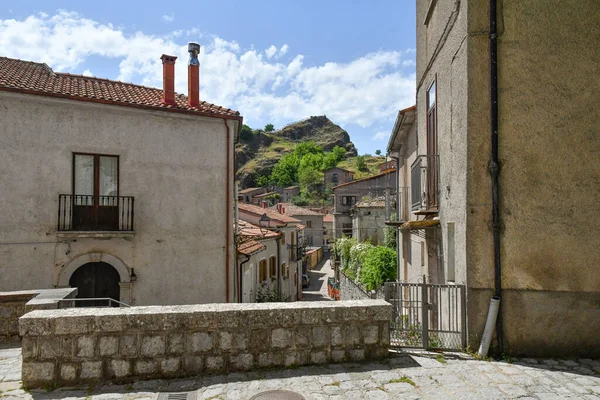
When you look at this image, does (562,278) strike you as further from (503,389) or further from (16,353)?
(16,353)

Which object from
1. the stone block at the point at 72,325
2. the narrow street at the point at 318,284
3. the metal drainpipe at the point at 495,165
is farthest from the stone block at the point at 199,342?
the narrow street at the point at 318,284

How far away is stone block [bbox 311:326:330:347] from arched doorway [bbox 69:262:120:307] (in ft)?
26.1

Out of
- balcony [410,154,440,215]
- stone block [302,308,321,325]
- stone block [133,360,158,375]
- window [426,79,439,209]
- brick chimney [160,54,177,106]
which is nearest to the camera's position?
stone block [133,360,158,375]

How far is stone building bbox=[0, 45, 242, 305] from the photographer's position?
33.2ft

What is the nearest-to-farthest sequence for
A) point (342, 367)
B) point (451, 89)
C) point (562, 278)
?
1. point (342, 367)
2. point (562, 278)
3. point (451, 89)

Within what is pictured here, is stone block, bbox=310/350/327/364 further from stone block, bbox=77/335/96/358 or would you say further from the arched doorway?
the arched doorway

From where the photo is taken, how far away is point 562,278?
5.46 metres

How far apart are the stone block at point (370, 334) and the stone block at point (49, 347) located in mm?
3579

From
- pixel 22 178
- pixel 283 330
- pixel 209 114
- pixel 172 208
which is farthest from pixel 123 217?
pixel 283 330

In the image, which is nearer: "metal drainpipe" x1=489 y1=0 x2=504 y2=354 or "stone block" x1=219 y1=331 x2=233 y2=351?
"stone block" x1=219 y1=331 x2=233 y2=351

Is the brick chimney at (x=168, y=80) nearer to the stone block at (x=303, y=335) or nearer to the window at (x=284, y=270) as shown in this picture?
the stone block at (x=303, y=335)

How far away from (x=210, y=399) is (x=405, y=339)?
284cm

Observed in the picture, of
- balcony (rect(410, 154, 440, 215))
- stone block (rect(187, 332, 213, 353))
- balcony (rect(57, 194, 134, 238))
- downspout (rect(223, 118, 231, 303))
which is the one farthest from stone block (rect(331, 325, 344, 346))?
balcony (rect(57, 194, 134, 238))

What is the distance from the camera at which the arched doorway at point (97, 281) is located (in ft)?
35.4
